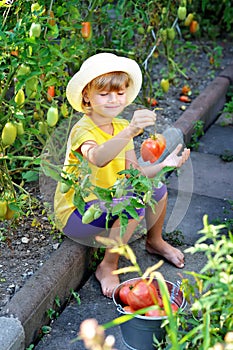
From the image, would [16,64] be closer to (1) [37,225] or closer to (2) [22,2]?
(2) [22,2]

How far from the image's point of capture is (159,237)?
11.1 ft

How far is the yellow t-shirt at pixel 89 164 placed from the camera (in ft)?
9.95

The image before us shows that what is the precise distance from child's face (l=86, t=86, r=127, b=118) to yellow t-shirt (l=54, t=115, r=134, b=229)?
94mm

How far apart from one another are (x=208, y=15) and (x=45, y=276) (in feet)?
13.1

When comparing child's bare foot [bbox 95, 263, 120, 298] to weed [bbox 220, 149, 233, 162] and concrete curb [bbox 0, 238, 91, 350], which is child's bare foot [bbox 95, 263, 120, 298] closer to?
concrete curb [bbox 0, 238, 91, 350]

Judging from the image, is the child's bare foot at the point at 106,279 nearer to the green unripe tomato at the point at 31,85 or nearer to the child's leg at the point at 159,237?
the child's leg at the point at 159,237

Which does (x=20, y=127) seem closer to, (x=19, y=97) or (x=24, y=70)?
(x=19, y=97)

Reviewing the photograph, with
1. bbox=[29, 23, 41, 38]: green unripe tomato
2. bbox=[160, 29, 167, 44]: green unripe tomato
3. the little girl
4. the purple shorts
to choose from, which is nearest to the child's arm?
the little girl

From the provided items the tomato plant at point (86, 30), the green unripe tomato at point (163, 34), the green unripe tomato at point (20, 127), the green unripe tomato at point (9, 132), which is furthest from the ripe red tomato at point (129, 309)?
the green unripe tomato at point (163, 34)

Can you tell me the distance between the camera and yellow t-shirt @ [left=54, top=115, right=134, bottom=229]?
9.95 ft

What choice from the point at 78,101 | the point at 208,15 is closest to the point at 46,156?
the point at 78,101

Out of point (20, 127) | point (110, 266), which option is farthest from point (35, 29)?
point (110, 266)

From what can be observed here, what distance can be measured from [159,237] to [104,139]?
1.97ft

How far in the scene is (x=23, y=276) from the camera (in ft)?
9.80
